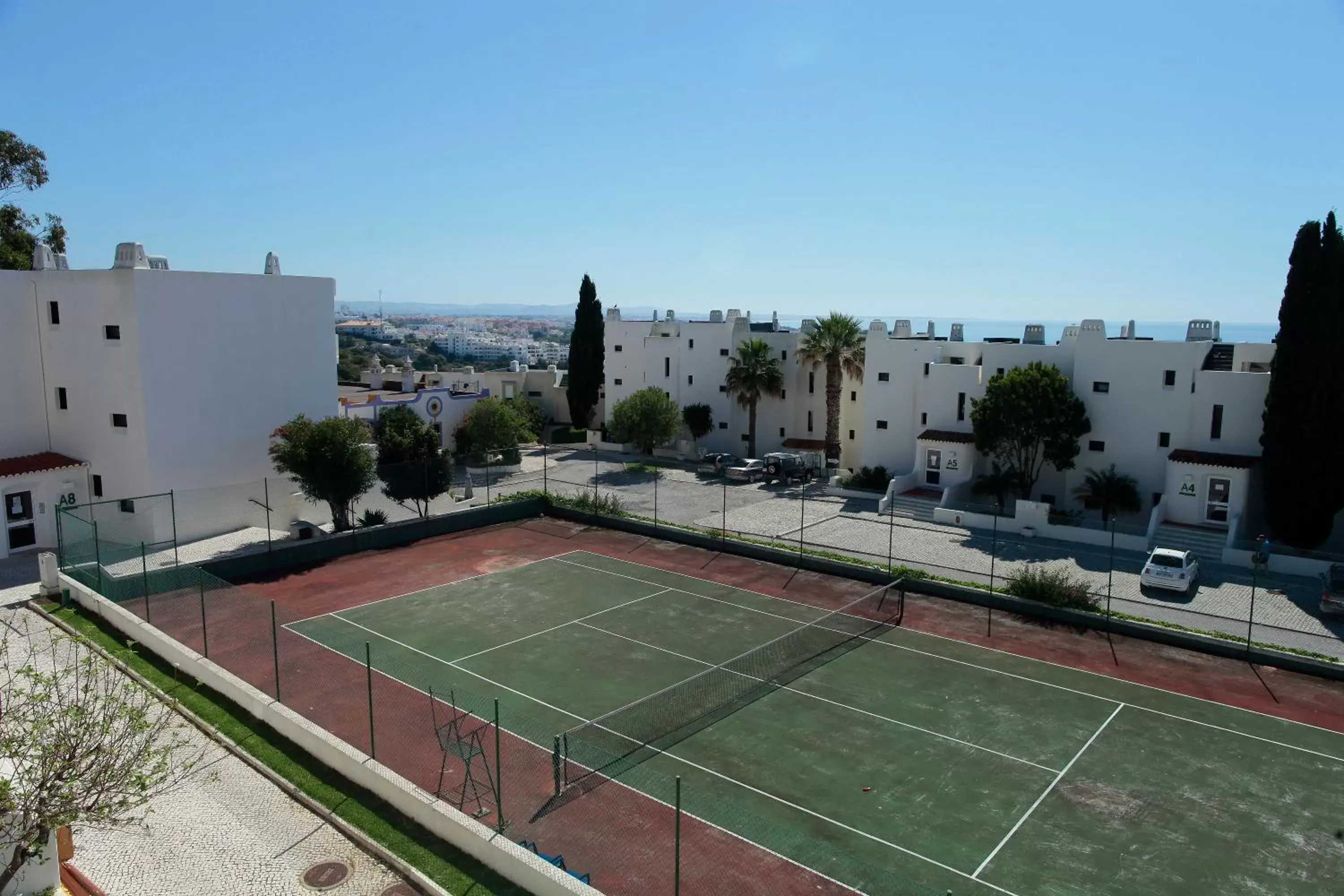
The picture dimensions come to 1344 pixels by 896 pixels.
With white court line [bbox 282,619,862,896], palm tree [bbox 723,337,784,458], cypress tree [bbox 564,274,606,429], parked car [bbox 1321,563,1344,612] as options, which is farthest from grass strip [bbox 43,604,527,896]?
cypress tree [bbox 564,274,606,429]

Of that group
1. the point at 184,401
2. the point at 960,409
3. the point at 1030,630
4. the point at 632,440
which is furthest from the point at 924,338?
the point at 184,401

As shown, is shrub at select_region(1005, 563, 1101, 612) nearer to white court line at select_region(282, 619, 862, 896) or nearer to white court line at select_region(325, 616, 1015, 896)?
white court line at select_region(325, 616, 1015, 896)

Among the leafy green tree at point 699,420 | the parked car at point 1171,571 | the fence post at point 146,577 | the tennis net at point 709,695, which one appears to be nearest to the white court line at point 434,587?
the fence post at point 146,577

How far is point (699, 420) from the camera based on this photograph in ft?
173

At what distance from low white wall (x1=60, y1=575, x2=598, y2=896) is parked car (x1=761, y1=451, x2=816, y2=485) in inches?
1150

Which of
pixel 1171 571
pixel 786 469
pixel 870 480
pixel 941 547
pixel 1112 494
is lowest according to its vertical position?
pixel 941 547

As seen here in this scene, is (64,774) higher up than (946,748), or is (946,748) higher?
(64,774)

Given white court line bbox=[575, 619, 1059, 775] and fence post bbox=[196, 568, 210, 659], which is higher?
fence post bbox=[196, 568, 210, 659]

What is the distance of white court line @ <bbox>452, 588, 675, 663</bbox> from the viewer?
2275 centimetres

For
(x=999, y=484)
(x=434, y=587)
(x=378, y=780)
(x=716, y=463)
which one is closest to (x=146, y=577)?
(x=434, y=587)

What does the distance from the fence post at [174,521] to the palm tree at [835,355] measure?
29924 millimetres

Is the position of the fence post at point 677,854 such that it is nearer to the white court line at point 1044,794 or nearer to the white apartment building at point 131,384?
the white court line at point 1044,794

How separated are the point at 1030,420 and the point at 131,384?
1318 inches

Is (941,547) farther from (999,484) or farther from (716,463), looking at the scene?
(716,463)
